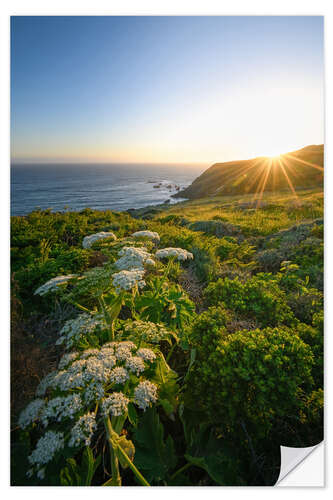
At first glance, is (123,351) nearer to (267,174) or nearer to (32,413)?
(32,413)

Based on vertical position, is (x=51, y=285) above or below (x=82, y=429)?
above

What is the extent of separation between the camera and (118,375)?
1.53 metres

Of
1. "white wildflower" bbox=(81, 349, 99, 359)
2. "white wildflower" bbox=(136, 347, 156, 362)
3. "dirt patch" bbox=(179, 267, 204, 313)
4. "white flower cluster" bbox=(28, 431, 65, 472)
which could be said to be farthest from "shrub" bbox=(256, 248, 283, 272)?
"white flower cluster" bbox=(28, 431, 65, 472)

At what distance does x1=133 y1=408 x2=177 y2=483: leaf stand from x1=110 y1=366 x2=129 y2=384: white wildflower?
478 mm

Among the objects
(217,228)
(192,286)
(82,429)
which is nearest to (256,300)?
(192,286)

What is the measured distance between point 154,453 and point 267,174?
26.0 feet

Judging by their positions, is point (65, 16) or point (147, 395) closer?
point (147, 395)

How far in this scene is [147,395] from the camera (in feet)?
4.95

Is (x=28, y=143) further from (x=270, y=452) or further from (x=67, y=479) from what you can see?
(x=270, y=452)

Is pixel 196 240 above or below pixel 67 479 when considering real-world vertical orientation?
above

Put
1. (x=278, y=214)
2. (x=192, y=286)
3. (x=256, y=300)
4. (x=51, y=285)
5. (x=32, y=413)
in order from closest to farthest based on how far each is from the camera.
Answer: (x=32, y=413), (x=51, y=285), (x=256, y=300), (x=192, y=286), (x=278, y=214)

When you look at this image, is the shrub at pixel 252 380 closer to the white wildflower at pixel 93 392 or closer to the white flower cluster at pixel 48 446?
the white wildflower at pixel 93 392

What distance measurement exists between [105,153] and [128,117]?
26.9 inches
